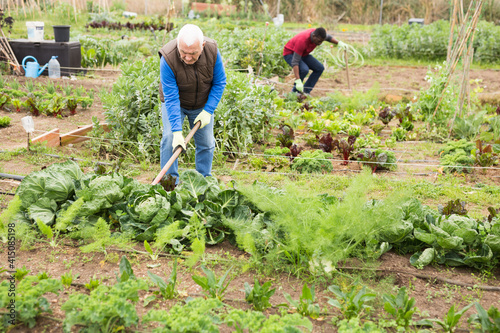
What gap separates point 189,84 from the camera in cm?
399

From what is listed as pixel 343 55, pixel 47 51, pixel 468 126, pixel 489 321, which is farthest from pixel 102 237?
pixel 47 51

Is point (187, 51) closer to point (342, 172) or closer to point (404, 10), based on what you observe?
point (342, 172)

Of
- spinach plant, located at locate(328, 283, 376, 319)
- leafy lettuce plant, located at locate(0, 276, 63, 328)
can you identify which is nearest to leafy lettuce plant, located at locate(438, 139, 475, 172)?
spinach plant, located at locate(328, 283, 376, 319)

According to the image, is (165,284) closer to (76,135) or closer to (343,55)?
(76,135)

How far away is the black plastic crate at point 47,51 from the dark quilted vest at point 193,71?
6.03 metres

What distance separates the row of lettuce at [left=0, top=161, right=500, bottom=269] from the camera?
2.91 m

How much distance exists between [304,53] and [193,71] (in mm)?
4995

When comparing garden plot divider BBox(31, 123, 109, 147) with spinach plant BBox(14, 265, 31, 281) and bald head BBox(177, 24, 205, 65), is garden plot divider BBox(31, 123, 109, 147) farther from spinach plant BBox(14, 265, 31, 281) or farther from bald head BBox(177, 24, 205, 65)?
spinach plant BBox(14, 265, 31, 281)

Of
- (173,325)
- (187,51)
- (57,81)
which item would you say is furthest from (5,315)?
(57,81)

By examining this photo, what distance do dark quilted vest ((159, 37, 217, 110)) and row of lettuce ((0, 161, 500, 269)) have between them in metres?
0.88

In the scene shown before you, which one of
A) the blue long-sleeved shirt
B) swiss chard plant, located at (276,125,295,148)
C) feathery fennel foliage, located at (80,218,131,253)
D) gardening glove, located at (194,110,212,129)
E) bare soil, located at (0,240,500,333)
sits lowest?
bare soil, located at (0,240,500,333)

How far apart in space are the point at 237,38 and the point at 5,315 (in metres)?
9.14

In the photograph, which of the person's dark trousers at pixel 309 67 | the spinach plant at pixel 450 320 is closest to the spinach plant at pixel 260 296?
the spinach plant at pixel 450 320

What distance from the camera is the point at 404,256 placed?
3.26 meters
